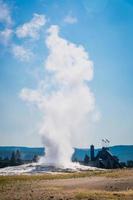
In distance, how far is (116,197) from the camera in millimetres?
39156

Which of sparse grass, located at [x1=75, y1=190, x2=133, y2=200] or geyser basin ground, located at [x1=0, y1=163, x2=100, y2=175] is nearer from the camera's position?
sparse grass, located at [x1=75, y1=190, x2=133, y2=200]

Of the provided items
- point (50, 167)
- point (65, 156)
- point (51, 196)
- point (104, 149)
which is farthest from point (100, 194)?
point (104, 149)

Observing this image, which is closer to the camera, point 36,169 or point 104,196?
point 104,196

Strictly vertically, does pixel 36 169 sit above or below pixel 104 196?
above

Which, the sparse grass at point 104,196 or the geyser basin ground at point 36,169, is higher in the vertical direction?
the geyser basin ground at point 36,169

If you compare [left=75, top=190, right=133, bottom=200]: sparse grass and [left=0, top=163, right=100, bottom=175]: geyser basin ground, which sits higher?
[left=0, top=163, right=100, bottom=175]: geyser basin ground

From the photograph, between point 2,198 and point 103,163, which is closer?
point 2,198

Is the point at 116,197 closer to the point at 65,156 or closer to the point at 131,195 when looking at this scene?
the point at 131,195

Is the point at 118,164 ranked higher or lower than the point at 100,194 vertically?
higher

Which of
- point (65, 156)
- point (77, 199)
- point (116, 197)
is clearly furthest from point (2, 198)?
point (65, 156)

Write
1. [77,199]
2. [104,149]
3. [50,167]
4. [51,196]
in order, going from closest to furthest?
[77,199], [51,196], [50,167], [104,149]

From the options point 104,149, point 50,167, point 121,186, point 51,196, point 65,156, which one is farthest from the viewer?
point 104,149

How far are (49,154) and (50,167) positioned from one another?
3218 centimetres

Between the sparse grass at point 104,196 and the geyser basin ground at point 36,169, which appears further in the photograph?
the geyser basin ground at point 36,169
